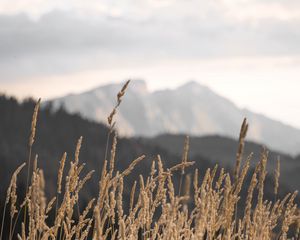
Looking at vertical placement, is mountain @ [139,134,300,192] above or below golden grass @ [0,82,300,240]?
below

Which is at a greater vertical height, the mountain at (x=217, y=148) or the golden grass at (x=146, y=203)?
the golden grass at (x=146, y=203)

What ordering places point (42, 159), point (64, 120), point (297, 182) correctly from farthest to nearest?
point (297, 182)
point (64, 120)
point (42, 159)

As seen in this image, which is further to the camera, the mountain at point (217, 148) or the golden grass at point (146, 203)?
the mountain at point (217, 148)

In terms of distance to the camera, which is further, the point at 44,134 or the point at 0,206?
the point at 44,134

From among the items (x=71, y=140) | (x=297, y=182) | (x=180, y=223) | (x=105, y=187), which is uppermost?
(x=105, y=187)

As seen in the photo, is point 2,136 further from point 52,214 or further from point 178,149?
point 178,149

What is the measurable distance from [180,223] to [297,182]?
114ft

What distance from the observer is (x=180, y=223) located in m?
3.09

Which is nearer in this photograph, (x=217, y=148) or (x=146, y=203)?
(x=146, y=203)

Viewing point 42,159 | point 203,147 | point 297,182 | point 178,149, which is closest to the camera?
point 42,159

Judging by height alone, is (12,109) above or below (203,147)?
above

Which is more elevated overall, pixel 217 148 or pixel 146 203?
pixel 146 203

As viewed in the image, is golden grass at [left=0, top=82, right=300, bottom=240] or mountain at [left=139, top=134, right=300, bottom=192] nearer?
golden grass at [left=0, top=82, right=300, bottom=240]

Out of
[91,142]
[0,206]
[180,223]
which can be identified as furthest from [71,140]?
[180,223]
